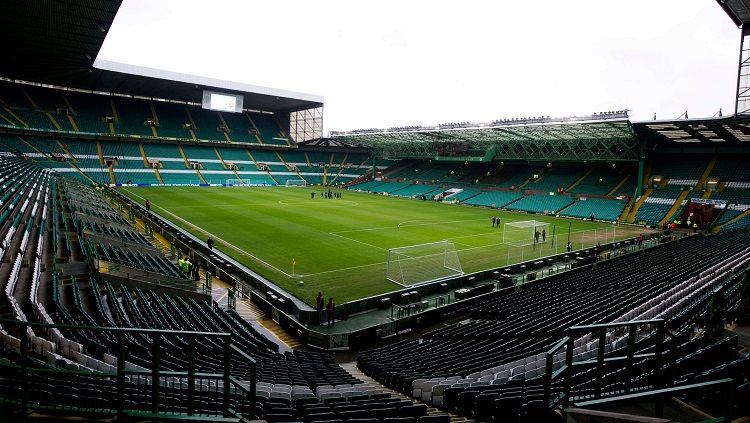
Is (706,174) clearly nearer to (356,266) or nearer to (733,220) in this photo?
(733,220)

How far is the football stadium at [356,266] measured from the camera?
5.68 meters

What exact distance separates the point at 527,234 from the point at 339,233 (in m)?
16.0

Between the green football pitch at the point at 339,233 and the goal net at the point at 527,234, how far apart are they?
0.10 metres

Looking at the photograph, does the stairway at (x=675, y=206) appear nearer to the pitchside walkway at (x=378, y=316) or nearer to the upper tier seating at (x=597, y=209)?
the upper tier seating at (x=597, y=209)

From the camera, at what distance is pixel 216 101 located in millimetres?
72938

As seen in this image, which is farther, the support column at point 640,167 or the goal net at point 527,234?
the support column at point 640,167

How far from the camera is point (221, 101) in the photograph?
7338 centimetres

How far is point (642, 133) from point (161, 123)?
A: 245 feet

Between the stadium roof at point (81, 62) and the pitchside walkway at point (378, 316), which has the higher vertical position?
the stadium roof at point (81, 62)

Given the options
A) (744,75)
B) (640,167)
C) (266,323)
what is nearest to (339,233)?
(266,323)

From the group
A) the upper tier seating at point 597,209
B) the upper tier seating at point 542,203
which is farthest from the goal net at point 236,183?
the upper tier seating at point 597,209

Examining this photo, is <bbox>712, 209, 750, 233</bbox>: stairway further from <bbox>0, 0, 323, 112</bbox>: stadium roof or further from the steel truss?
<bbox>0, 0, 323, 112</bbox>: stadium roof

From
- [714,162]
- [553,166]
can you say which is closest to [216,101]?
[553,166]

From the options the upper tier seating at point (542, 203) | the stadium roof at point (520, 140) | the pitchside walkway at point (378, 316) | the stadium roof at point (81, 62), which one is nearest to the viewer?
the pitchside walkway at point (378, 316)
